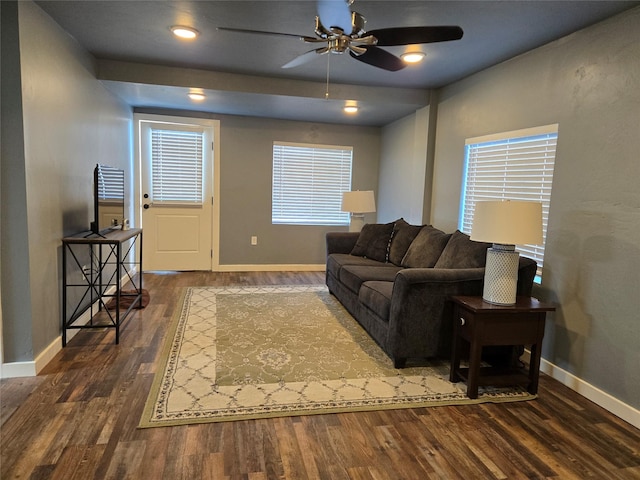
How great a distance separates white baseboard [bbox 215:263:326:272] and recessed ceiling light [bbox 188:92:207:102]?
7.61 ft

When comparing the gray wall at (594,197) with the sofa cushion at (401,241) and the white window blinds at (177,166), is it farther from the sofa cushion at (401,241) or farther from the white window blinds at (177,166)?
the white window blinds at (177,166)

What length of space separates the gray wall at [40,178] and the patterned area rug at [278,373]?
34.3 inches

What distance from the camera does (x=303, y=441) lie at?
77.3 inches

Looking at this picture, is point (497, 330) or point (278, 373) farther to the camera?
point (278, 373)

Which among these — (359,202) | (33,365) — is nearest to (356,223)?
(359,202)

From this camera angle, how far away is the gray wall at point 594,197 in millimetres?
2297

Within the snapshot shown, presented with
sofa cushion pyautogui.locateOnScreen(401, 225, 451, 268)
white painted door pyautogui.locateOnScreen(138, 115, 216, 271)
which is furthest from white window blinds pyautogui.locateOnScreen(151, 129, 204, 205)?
sofa cushion pyautogui.locateOnScreen(401, 225, 451, 268)

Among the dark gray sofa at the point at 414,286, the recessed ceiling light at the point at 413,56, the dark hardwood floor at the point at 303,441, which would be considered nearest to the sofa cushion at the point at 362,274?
the dark gray sofa at the point at 414,286

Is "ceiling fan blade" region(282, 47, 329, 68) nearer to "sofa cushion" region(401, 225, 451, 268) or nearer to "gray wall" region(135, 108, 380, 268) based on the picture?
"sofa cushion" region(401, 225, 451, 268)

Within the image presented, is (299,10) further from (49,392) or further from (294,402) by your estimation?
(49,392)

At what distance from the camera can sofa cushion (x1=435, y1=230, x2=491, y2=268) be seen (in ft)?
9.81

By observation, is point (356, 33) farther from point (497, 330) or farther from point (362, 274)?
point (362, 274)

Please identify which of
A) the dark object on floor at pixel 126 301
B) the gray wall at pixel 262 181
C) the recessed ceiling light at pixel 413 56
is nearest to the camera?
the recessed ceiling light at pixel 413 56

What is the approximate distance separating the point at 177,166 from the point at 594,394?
5144mm
